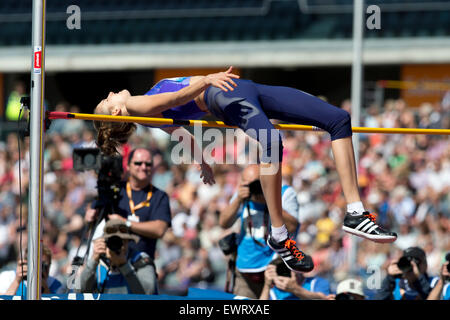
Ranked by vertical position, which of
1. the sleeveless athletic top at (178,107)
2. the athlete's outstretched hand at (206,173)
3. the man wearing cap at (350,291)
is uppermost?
the sleeveless athletic top at (178,107)

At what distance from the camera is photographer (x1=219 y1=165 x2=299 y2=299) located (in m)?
6.58

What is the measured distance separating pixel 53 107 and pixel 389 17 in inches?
248

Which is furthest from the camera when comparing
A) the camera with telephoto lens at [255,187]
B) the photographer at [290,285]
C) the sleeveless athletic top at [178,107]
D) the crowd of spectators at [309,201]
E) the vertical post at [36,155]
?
the crowd of spectators at [309,201]

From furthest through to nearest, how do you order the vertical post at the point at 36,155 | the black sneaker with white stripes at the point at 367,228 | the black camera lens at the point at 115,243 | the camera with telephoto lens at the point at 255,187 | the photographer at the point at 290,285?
the camera with telephoto lens at the point at 255,187 → the photographer at the point at 290,285 → the black camera lens at the point at 115,243 → the black sneaker with white stripes at the point at 367,228 → the vertical post at the point at 36,155

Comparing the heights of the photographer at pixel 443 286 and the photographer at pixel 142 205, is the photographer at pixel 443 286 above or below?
below

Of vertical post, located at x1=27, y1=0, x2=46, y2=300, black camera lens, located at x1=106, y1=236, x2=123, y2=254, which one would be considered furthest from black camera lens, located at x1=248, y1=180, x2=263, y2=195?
vertical post, located at x1=27, y1=0, x2=46, y2=300

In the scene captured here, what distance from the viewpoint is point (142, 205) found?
22.2 feet

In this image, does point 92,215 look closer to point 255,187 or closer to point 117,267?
point 117,267

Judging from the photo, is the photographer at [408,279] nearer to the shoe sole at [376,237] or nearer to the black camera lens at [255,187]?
the black camera lens at [255,187]

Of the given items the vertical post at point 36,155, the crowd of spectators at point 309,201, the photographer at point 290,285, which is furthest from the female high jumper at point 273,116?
the crowd of spectators at point 309,201

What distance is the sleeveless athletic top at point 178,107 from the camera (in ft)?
17.9

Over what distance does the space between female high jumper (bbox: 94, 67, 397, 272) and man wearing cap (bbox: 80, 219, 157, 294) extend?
1.07m

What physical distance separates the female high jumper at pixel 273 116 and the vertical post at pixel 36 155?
0.58m
